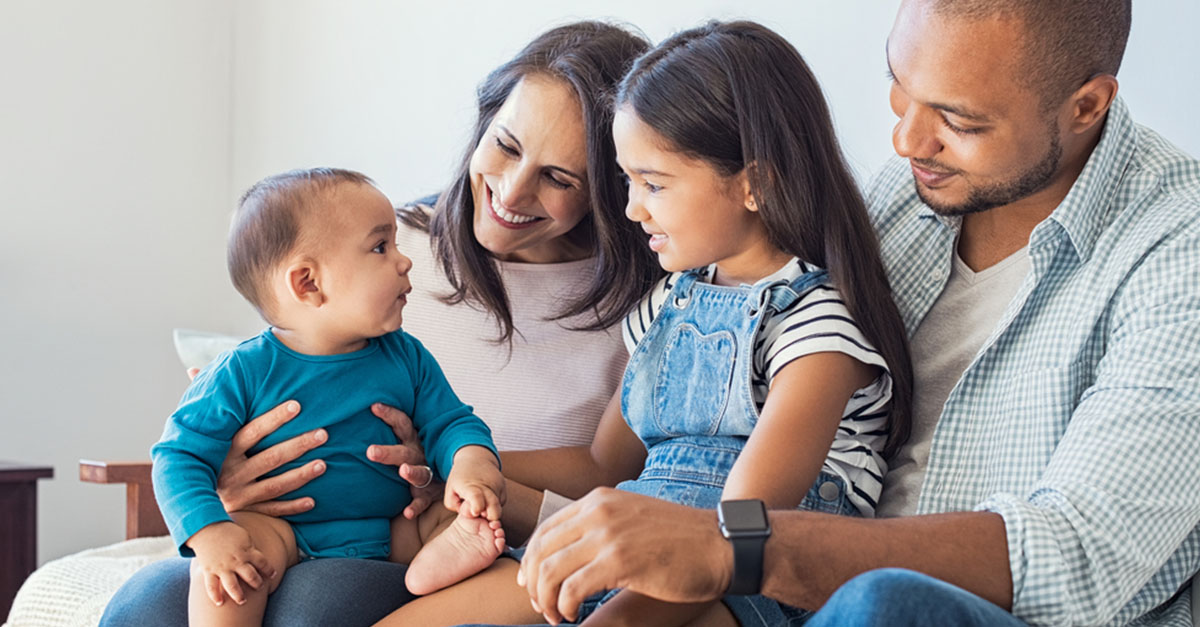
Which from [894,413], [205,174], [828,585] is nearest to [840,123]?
[894,413]

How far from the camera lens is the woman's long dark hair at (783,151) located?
4.69ft

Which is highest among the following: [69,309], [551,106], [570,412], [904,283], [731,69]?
[731,69]

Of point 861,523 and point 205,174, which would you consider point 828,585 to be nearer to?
point 861,523

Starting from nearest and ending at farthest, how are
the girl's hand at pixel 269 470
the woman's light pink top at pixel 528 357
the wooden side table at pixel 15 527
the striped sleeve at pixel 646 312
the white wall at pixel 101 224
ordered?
1. the girl's hand at pixel 269 470
2. the striped sleeve at pixel 646 312
3. the woman's light pink top at pixel 528 357
4. the wooden side table at pixel 15 527
5. the white wall at pixel 101 224

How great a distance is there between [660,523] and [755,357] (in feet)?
1.39

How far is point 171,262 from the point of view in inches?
152

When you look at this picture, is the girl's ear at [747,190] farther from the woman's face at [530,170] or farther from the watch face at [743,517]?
the watch face at [743,517]

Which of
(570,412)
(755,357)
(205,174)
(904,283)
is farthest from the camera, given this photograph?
(205,174)

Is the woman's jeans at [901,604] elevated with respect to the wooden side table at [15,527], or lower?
elevated

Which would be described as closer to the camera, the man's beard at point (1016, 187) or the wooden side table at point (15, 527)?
the man's beard at point (1016, 187)

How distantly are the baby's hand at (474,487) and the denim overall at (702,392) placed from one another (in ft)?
0.54

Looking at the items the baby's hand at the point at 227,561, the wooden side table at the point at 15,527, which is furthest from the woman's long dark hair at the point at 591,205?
the wooden side table at the point at 15,527

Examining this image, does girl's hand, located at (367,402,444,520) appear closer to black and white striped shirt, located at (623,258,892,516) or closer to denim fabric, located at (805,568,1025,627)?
black and white striped shirt, located at (623,258,892,516)

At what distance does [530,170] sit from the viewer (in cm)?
175
